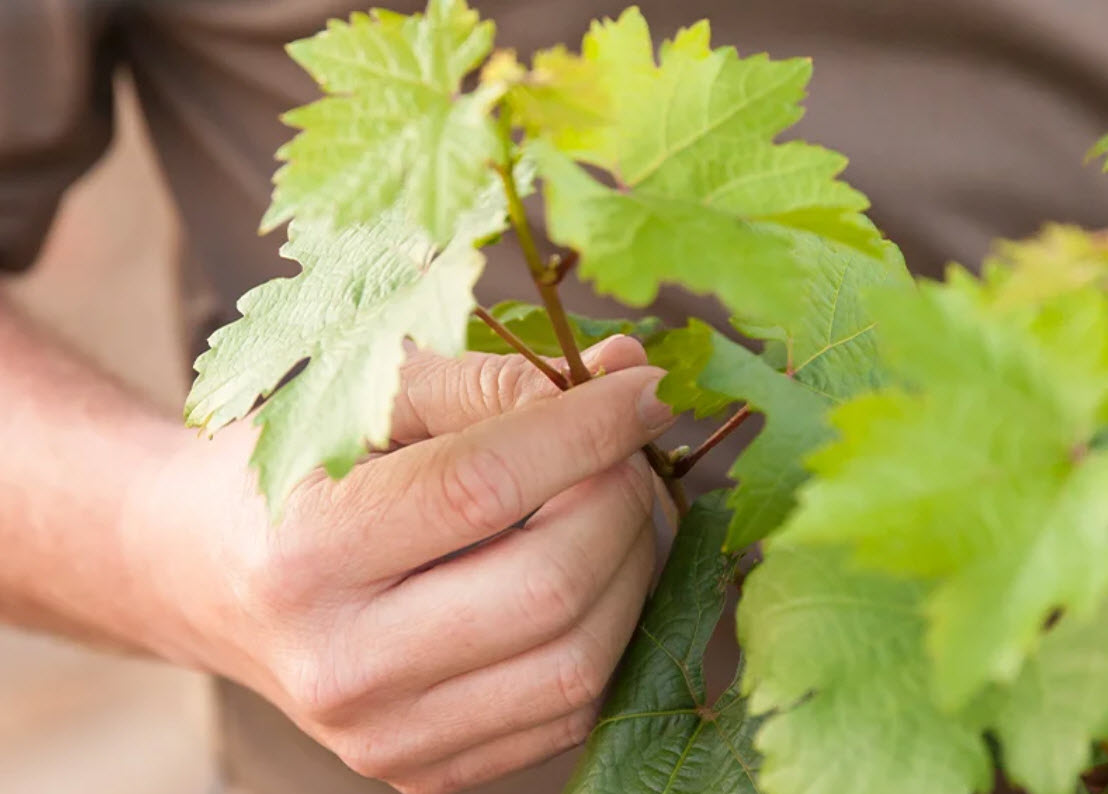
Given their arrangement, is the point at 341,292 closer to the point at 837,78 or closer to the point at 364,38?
the point at 364,38

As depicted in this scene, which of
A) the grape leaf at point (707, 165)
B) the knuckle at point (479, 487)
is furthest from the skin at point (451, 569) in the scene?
the grape leaf at point (707, 165)

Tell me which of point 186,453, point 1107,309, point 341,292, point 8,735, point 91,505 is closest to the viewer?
point 1107,309

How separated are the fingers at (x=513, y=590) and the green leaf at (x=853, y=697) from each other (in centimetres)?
17

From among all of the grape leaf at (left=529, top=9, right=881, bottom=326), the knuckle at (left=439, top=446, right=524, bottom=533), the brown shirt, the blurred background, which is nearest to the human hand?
the knuckle at (left=439, top=446, right=524, bottom=533)

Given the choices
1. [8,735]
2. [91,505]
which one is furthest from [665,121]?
[8,735]

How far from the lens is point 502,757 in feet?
1.96

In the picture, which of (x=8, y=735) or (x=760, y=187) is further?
(x=8, y=735)

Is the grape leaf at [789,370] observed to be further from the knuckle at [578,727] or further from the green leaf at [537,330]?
the knuckle at [578,727]

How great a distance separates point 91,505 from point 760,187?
2.04 ft

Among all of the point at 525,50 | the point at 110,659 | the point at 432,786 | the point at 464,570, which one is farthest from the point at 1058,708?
the point at 110,659

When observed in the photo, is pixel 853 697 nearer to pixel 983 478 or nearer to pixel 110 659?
pixel 983 478

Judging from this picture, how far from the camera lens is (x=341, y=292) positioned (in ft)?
1.39

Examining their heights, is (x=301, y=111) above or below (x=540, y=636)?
above

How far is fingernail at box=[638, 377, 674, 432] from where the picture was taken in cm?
50
